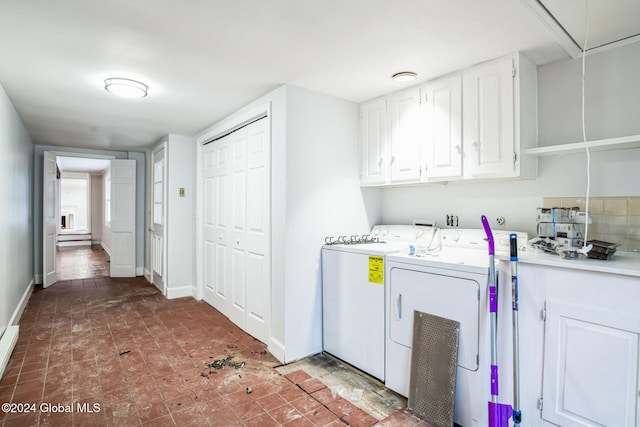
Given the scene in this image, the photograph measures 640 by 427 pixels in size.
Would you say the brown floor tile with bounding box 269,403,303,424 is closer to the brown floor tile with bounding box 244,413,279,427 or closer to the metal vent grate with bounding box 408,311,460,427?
the brown floor tile with bounding box 244,413,279,427

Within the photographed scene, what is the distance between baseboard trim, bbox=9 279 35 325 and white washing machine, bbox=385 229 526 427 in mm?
3918

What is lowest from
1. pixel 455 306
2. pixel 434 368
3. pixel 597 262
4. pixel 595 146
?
pixel 434 368

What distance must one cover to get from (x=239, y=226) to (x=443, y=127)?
89.8 inches

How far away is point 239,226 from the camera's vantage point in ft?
11.9

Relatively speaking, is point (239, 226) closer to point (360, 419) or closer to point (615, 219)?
point (360, 419)

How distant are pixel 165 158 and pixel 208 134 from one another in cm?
99

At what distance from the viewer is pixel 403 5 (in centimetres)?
171

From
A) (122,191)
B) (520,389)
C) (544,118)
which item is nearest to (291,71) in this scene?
(544,118)

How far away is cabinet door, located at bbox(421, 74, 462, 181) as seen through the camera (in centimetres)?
250

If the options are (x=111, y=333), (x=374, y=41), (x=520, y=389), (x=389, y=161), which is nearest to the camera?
(x=520, y=389)

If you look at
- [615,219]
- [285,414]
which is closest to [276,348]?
[285,414]

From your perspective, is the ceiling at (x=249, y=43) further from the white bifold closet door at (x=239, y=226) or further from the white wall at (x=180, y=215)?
the white wall at (x=180, y=215)

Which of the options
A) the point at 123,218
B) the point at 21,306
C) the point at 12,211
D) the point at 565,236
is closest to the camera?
the point at 565,236

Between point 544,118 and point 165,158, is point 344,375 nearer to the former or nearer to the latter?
point 544,118
